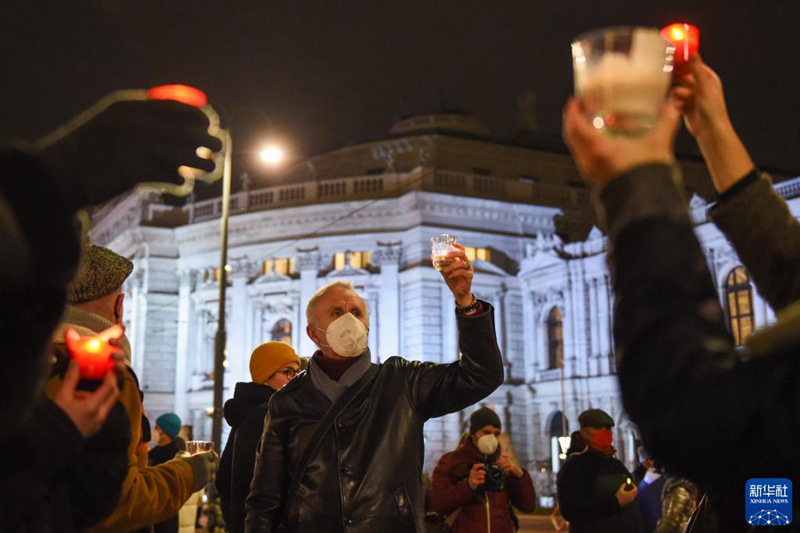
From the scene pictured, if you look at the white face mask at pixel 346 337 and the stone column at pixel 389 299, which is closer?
the white face mask at pixel 346 337

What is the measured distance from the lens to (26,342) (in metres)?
1.57

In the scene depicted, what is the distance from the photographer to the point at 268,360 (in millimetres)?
6254

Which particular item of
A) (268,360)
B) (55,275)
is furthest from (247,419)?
(55,275)

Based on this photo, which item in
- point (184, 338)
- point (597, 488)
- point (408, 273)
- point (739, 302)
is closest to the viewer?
point (597, 488)

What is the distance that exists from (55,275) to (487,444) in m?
4.98

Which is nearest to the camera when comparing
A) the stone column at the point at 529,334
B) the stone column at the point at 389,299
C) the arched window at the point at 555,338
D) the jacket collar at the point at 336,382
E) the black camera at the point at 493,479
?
the jacket collar at the point at 336,382

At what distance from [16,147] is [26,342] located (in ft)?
1.29

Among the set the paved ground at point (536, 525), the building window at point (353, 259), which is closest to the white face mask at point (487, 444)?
the paved ground at point (536, 525)

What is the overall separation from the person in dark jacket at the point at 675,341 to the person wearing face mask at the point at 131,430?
150 centimetres

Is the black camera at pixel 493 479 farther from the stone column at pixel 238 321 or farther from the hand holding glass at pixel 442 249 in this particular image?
the stone column at pixel 238 321

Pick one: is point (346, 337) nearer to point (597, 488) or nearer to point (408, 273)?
point (597, 488)

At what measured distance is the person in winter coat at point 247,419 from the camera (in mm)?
5473

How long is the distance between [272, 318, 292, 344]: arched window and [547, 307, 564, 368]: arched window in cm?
1034

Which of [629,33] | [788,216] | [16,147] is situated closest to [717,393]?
[629,33]
